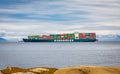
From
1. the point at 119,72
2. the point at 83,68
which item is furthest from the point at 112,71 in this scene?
the point at 83,68

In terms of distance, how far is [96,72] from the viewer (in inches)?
515

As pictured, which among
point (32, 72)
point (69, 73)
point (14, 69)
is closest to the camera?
point (69, 73)

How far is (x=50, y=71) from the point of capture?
647 inches

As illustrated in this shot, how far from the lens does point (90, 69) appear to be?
13133 mm

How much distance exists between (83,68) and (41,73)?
3348mm

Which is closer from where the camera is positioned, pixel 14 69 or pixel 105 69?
pixel 105 69

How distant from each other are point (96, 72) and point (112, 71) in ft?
2.09

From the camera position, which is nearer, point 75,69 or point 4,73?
point 75,69

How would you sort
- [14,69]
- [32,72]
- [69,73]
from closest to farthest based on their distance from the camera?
[69,73] < [32,72] < [14,69]

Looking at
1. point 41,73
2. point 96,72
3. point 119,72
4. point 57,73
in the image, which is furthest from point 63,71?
point 41,73

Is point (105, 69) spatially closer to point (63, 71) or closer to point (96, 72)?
point (96, 72)

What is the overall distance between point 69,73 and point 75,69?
1.04 ft

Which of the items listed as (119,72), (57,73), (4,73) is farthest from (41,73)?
(119,72)

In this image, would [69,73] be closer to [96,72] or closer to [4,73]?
[96,72]
